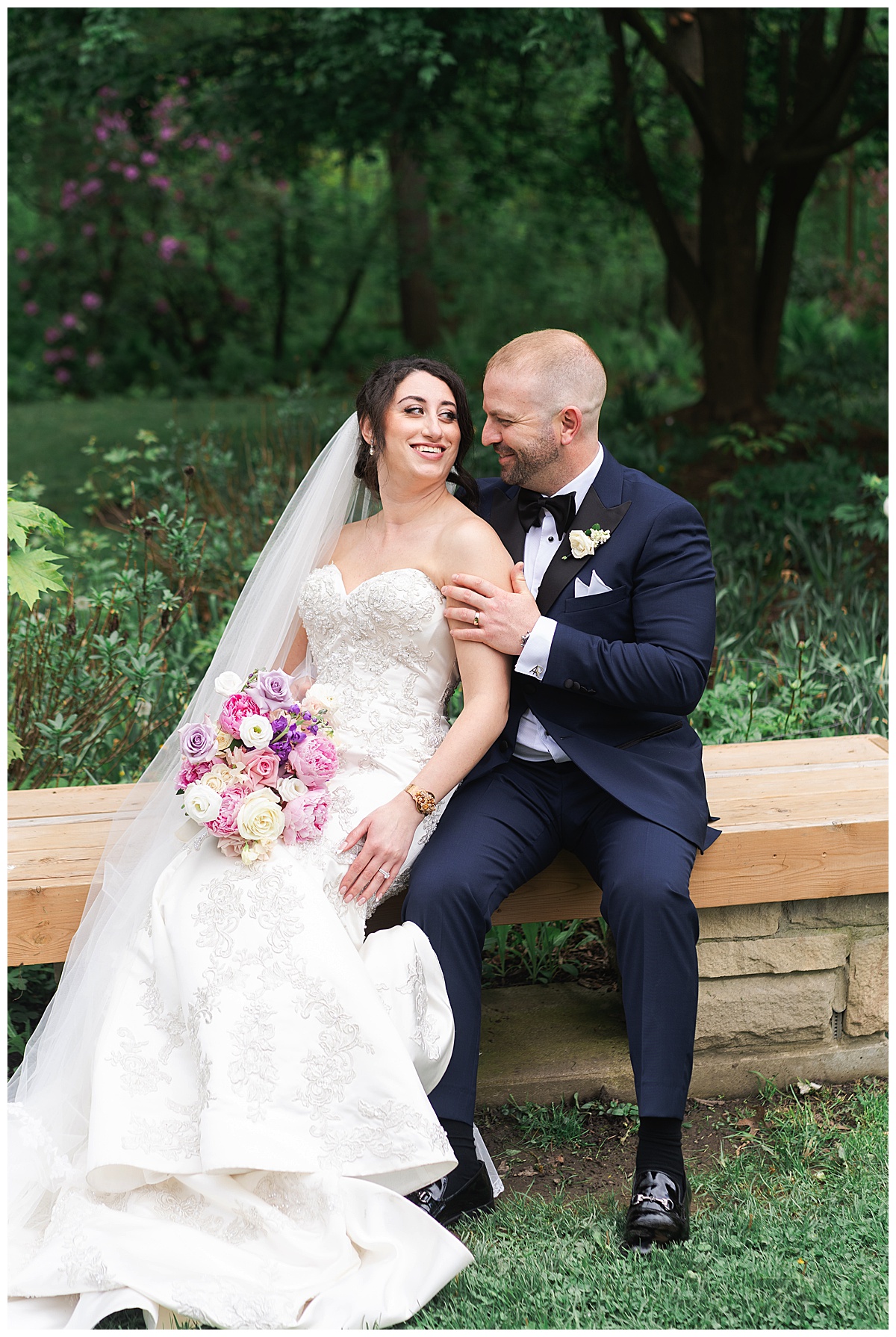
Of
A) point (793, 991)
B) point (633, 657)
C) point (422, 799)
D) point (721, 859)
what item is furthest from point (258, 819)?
point (793, 991)

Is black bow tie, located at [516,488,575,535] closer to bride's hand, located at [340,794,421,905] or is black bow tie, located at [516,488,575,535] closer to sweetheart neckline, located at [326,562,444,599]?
sweetheart neckline, located at [326,562,444,599]

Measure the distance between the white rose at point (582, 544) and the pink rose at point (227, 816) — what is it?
103 cm

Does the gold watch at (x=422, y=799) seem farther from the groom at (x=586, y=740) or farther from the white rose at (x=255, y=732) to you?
the white rose at (x=255, y=732)

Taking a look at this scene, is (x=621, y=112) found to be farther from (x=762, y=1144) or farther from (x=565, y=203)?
(x=762, y=1144)

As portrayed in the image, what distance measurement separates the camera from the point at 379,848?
272 centimetres

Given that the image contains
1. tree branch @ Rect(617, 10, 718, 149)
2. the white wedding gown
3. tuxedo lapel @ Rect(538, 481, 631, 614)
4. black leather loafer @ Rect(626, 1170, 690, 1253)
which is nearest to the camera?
the white wedding gown

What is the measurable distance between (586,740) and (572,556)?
463mm

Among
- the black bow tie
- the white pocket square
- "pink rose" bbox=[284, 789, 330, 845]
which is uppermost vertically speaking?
the black bow tie

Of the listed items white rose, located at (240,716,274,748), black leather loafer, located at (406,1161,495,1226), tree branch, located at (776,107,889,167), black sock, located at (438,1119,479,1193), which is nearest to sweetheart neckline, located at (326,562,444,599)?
white rose, located at (240,716,274,748)

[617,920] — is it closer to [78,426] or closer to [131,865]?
[131,865]

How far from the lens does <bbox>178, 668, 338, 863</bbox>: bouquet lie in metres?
2.60

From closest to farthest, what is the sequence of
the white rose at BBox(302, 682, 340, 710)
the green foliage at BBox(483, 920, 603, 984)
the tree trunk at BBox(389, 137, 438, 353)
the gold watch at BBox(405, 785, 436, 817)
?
1. the gold watch at BBox(405, 785, 436, 817)
2. the white rose at BBox(302, 682, 340, 710)
3. the green foliage at BBox(483, 920, 603, 984)
4. the tree trunk at BBox(389, 137, 438, 353)

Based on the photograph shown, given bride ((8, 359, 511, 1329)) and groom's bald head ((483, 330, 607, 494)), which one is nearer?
bride ((8, 359, 511, 1329))

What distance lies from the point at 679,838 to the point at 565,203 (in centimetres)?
933
